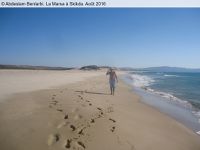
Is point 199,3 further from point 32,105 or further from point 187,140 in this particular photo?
point 32,105

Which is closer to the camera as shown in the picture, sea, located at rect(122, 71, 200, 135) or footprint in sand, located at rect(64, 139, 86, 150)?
footprint in sand, located at rect(64, 139, 86, 150)

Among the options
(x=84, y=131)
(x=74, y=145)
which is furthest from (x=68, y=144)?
(x=84, y=131)

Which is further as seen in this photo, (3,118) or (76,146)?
(3,118)

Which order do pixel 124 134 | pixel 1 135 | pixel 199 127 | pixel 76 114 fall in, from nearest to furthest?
pixel 1 135 < pixel 124 134 < pixel 76 114 < pixel 199 127

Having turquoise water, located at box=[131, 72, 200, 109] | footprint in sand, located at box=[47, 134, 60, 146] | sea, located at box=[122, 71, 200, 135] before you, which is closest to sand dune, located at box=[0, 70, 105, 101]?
footprint in sand, located at box=[47, 134, 60, 146]

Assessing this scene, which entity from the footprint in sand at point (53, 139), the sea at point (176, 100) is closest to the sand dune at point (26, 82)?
the footprint in sand at point (53, 139)

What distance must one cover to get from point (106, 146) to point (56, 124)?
1.81 meters

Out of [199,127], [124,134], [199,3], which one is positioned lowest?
[199,127]

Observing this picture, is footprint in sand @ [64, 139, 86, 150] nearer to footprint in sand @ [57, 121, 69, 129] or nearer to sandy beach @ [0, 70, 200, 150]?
sandy beach @ [0, 70, 200, 150]

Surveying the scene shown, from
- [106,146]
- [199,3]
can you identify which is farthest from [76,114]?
[199,3]

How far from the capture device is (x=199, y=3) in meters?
8.31

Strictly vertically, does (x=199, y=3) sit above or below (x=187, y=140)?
above

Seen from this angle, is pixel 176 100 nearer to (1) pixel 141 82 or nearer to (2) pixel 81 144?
(2) pixel 81 144

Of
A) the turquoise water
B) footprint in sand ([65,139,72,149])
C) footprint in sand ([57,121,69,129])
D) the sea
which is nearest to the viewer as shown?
footprint in sand ([65,139,72,149])
